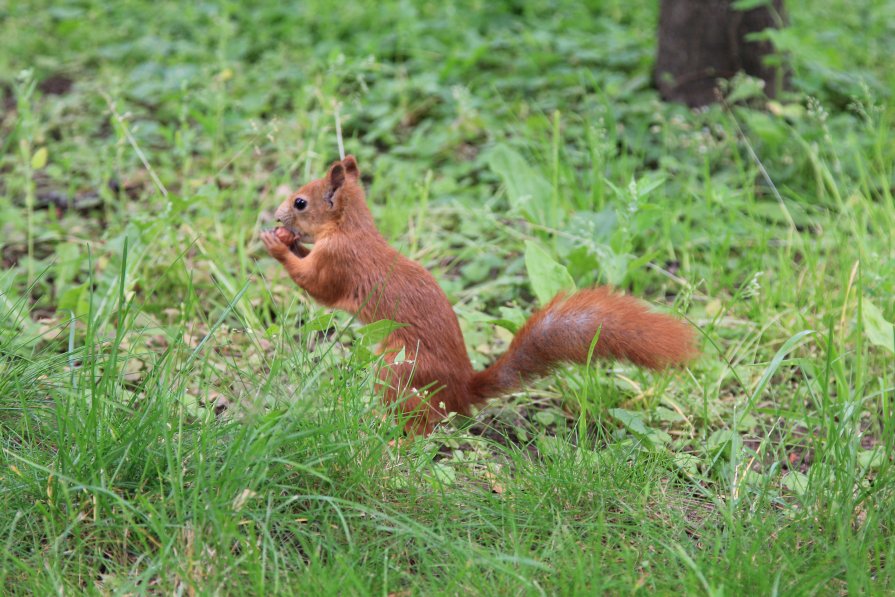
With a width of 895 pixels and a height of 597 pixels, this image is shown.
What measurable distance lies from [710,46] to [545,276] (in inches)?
84.7

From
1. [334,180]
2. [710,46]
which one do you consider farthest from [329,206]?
[710,46]

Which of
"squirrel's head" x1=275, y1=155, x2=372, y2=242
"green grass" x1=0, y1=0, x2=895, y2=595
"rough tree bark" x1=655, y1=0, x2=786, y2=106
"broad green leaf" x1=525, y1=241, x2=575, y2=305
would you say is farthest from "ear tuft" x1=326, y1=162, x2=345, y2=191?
"rough tree bark" x1=655, y1=0, x2=786, y2=106

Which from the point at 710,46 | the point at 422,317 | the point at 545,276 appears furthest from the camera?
the point at 710,46

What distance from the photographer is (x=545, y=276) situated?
3002 mm

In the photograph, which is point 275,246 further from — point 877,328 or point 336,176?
point 877,328

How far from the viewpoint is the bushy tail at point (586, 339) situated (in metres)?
2.30

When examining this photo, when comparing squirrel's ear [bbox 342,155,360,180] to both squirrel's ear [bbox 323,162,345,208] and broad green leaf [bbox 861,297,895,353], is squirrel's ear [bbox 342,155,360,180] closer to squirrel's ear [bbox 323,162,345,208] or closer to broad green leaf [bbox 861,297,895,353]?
squirrel's ear [bbox 323,162,345,208]

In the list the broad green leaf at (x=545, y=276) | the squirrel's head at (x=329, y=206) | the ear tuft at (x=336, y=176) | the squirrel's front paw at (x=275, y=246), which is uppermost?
the ear tuft at (x=336, y=176)

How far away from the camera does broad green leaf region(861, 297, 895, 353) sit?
2.65 metres

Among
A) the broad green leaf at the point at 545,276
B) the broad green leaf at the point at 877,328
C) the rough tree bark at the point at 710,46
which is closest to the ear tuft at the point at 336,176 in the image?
the broad green leaf at the point at 545,276

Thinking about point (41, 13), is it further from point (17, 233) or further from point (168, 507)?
point (168, 507)

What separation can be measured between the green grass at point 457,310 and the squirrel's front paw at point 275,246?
0.72 feet

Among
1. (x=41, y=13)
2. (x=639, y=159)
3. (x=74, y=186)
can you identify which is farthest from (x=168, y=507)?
(x=41, y=13)

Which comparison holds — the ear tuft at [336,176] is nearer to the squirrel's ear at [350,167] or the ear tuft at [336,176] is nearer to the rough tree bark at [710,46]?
the squirrel's ear at [350,167]
